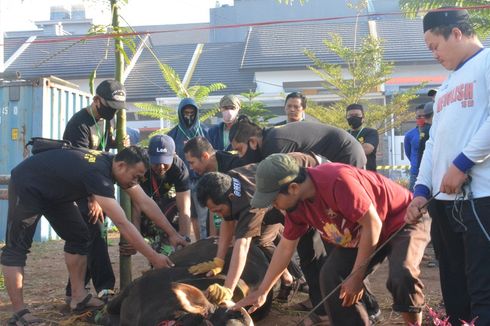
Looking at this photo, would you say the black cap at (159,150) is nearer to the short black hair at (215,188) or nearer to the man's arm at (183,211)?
the man's arm at (183,211)

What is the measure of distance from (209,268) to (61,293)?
2068 millimetres

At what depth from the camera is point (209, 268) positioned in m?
5.04

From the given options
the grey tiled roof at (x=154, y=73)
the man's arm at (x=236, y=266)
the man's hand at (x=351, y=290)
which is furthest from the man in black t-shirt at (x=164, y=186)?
the grey tiled roof at (x=154, y=73)

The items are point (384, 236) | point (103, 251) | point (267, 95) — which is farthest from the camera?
point (267, 95)

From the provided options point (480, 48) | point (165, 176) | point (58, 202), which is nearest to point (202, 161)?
point (165, 176)

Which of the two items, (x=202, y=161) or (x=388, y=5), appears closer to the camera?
(x=202, y=161)

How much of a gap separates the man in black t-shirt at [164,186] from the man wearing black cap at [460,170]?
8.68 feet

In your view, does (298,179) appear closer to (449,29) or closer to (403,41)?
(449,29)

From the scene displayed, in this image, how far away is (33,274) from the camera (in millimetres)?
7488

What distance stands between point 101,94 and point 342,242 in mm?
2691

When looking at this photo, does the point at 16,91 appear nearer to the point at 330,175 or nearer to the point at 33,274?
the point at 33,274

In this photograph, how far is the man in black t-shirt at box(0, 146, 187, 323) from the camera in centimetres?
509

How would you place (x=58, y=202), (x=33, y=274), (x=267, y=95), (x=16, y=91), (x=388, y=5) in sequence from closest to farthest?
(x=58, y=202) < (x=33, y=274) < (x=16, y=91) < (x=267, y=95) < (x=388, y=5)

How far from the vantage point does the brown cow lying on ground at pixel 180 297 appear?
12.9 ft
